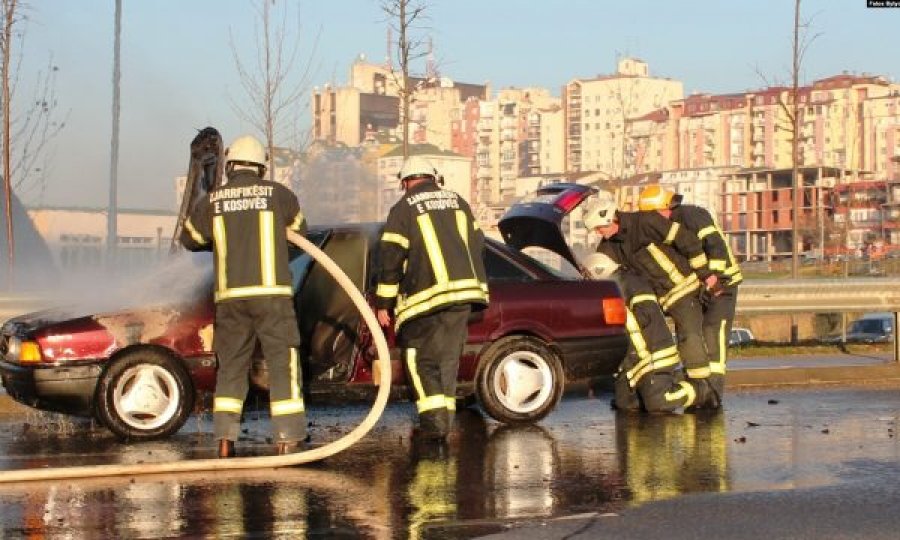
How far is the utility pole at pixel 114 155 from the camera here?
20500 mm

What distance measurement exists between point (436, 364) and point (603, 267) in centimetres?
223

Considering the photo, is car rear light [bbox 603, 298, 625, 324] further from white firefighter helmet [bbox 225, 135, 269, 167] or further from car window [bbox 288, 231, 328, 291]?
white firefighter helmet [bbox 225, 135, 269, 167]

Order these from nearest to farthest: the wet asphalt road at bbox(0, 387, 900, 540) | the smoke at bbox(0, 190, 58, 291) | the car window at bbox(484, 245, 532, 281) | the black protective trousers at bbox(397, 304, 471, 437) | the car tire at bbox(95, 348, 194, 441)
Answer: the wet asphalt road at bbox(0, 387, 900, 540)
the black protective trousers at bbox(397, 304, 471, 437)
the car tire at bbox(95, 348, 194, 441)
the car window at bbox(484, 245, 532, 281)
the smoke at bbox(0, 190, 58, 291)

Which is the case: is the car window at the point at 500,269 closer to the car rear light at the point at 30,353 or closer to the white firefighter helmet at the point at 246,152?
the white firefighter helmet at the point at 246,152

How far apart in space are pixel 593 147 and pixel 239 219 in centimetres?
18043

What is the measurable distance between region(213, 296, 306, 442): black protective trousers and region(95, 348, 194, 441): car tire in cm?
106

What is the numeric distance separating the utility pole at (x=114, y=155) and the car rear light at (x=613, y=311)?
38.9 feet

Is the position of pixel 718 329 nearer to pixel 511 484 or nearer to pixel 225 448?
pixel 511 484

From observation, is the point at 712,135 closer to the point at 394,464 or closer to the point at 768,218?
the point at 768,218

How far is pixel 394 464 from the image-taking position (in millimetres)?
7496

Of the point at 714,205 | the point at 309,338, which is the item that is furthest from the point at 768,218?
the point at 309,338

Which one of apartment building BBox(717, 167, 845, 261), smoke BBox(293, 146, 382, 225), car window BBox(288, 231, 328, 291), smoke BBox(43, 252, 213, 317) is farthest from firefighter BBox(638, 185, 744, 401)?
apartment building BBox(717, 167, 845, 261)

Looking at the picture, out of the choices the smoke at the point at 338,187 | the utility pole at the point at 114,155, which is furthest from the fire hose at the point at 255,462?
the utility pole at the point at 114,155

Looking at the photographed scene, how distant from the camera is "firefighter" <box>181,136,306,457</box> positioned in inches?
298
